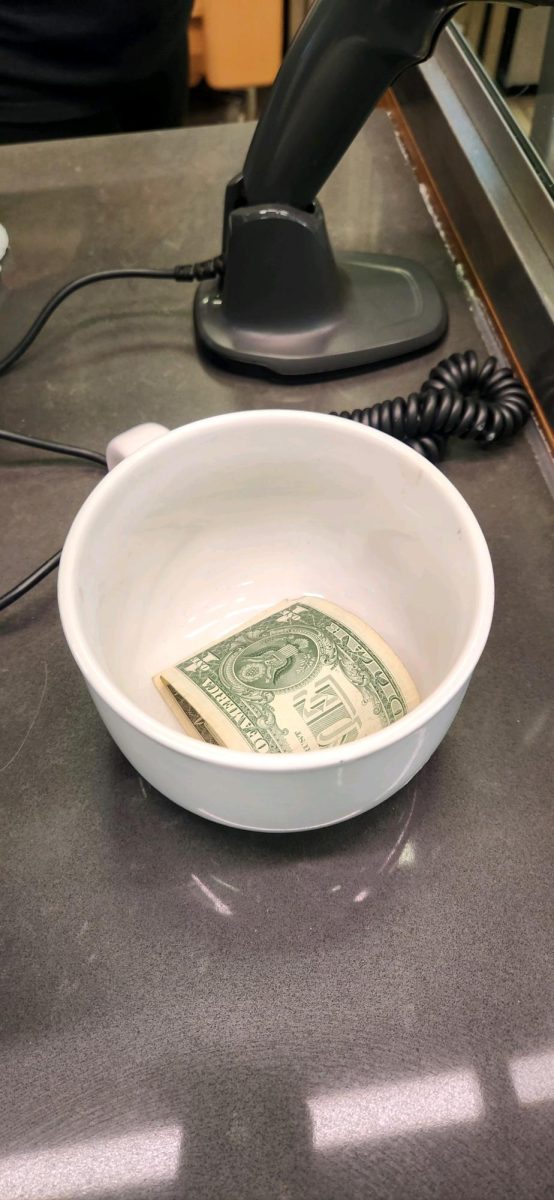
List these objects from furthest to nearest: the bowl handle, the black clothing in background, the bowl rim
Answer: the black clothing in background → the bowl handle → the bowl rim

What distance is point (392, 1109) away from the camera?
28 cm

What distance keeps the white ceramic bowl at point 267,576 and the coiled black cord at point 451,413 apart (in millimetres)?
99

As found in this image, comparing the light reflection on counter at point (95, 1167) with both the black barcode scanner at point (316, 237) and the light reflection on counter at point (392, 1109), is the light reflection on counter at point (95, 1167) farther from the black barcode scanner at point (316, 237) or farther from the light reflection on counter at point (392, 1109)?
the black barcode scanner at point (316, 237)

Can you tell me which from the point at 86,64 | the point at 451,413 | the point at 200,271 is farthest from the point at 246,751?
the point at 86,64

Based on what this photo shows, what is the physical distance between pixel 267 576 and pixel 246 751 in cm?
14

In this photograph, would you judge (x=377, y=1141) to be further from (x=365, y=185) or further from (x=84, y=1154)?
(x=365, y=185)

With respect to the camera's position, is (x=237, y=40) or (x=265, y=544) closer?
(x=265, y=544)

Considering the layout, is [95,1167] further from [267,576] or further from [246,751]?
[267,576]

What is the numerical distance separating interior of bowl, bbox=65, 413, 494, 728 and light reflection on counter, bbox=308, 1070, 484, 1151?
0.14 m

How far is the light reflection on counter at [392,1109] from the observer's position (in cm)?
28

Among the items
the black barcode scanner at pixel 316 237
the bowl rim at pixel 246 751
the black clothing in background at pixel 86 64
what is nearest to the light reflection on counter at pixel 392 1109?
the bowl rim at pixel 246 751

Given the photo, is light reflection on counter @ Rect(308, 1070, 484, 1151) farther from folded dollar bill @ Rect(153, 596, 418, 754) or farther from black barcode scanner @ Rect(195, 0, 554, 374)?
black barcode scanner @ Rect(195, 0, 554, 374)

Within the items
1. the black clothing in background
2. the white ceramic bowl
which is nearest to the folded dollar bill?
the white ceramic bowl

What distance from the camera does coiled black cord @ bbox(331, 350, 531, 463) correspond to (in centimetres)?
47
